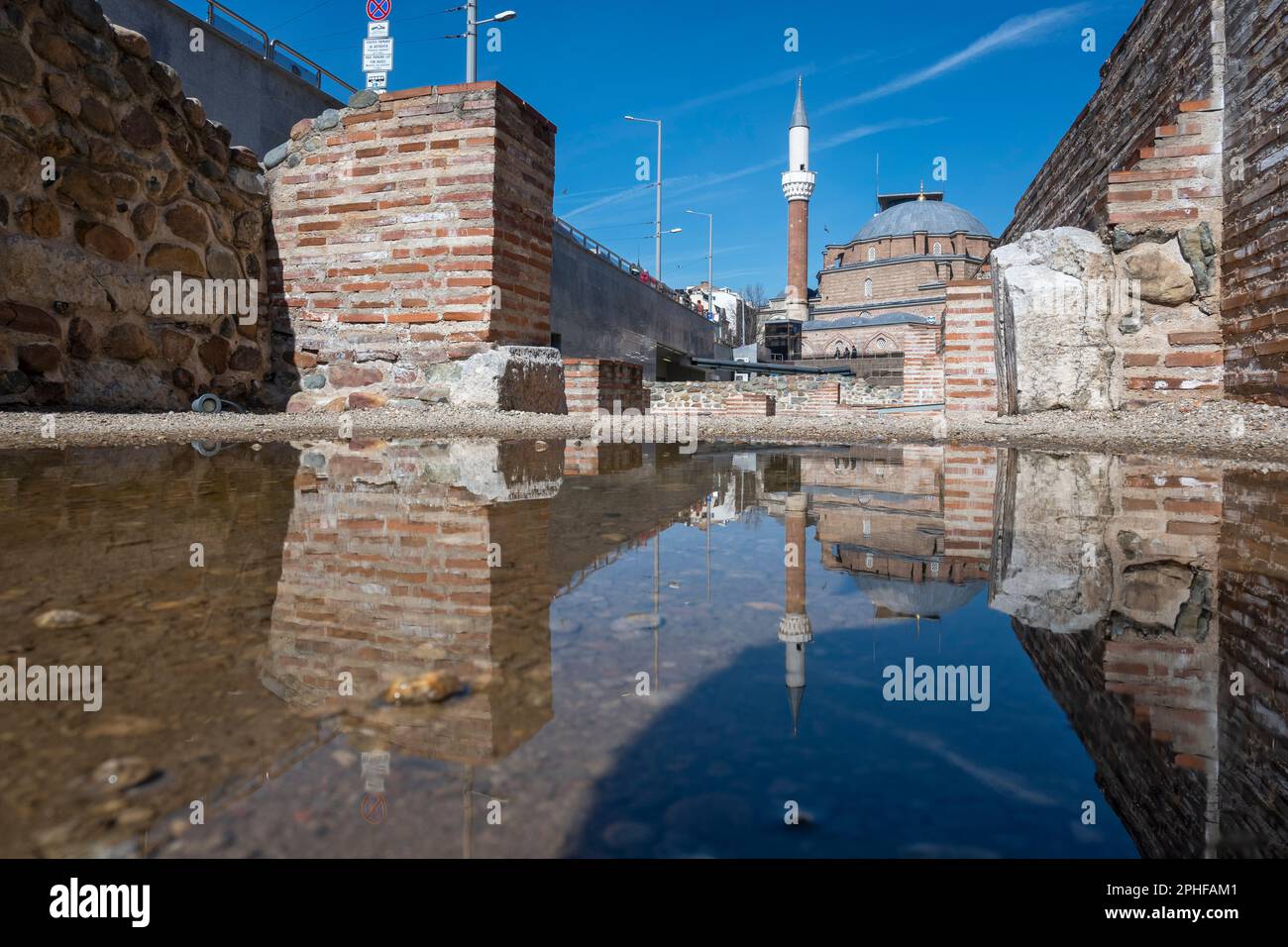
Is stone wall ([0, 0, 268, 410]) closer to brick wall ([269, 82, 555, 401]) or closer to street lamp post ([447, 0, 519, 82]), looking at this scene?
brick wall ([269, 82, 555, 401])

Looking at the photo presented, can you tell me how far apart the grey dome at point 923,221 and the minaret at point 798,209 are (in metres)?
4.73

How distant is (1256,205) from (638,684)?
5672 mm

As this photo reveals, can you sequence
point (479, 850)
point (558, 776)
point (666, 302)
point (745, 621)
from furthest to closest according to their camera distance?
point (666, 302) → point (745, 621) → point (558, 776) → point (479, 850)

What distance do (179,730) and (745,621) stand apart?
2.42ft

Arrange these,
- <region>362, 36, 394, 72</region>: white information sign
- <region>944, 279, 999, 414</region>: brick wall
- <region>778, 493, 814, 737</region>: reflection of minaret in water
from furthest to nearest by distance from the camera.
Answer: <region>362, 36, 394, 72</region>: white information sign → <region>944, 279, 999, 414</region>: brick wall → <region>778, 493, 814, 737</region>: reflection of minaret in water

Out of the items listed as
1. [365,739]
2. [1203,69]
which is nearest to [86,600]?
[365,739]

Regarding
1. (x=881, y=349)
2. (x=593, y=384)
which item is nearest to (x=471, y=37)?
(x=593, y=384)

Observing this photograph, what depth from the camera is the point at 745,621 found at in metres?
1.14

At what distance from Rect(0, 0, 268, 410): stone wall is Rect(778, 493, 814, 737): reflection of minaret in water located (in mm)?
4441

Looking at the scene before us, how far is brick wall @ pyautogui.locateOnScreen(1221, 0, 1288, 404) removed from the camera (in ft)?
14.4

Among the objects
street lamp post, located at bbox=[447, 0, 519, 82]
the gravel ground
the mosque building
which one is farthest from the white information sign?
the mosque building

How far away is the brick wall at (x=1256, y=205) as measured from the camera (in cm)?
440

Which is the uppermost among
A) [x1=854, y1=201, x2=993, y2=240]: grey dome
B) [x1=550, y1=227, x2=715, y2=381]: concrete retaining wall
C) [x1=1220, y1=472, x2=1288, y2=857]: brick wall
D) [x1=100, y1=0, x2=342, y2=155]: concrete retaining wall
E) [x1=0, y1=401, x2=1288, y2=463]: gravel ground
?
[x1=854, y1=201, x2=993, y2=240]: grey dome
